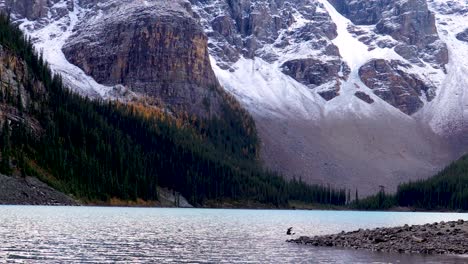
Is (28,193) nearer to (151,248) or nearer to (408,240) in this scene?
(151,248)

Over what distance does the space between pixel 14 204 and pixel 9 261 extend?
9575cm

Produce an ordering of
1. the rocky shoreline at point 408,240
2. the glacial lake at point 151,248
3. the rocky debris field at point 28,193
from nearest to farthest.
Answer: the glacial lake at point 151,248
the rocky shoreline at point 408,240
the rocky debris field at point 28,193

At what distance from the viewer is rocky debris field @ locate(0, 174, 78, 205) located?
148 metres

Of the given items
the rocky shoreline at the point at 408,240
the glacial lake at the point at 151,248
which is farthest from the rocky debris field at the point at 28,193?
the rocky shoreline at the point at 408,240

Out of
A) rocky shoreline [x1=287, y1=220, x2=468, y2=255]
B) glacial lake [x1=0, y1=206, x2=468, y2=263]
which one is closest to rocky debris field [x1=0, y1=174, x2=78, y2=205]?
glacial lake [x1=0, y1=206, x2=468, y2=263]

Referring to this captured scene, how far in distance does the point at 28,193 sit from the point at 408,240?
9559 cm

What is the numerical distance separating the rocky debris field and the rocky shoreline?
265 ft

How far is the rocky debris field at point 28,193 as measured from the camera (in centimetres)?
14775

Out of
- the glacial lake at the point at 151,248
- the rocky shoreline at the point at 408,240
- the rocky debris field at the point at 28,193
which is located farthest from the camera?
the rocky debris field at the point at 28,193

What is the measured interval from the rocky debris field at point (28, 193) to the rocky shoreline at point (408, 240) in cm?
8081

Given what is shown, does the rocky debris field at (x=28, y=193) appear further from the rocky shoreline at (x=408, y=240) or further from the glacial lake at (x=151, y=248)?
the rocky shoreline at (x=408, y=240)

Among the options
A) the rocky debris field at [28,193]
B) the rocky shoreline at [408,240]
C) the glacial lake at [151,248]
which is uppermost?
the rocky debris field at [28,193]

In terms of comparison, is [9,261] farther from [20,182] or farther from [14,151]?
[14,151]

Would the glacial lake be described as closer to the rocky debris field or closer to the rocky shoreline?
the rocky shoreline
